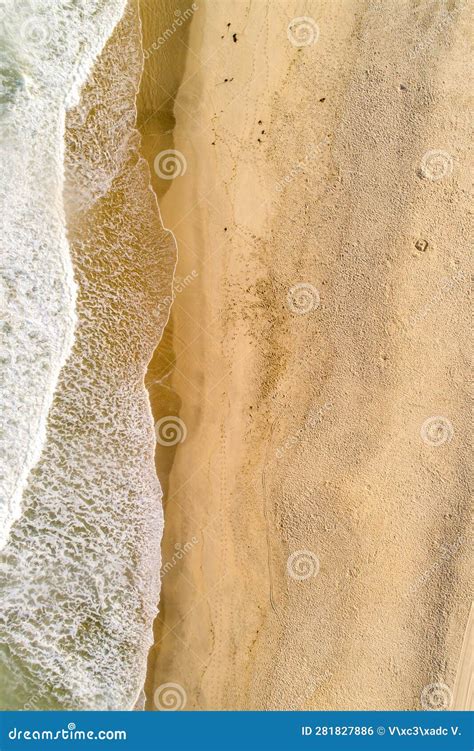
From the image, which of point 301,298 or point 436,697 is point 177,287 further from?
point 436,697

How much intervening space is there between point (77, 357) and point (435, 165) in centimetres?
302

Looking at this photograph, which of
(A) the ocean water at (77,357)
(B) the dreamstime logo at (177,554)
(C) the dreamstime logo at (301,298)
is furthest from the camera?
(C) the dreamstime logo at (301,298)

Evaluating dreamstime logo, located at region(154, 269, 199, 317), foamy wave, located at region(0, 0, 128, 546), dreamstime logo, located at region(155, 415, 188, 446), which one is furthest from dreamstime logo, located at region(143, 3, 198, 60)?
dreamstime logo, located at region(155, 415, 188, 446)

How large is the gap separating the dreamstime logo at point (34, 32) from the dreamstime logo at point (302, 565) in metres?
4.09

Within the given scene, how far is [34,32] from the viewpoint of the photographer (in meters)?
3.76

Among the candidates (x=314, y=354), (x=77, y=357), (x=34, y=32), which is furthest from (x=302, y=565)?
(x=34, y=32)

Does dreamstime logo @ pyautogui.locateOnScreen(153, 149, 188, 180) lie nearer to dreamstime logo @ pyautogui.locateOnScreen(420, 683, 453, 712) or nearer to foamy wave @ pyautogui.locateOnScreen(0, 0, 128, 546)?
foamy wave @ pyautogui.locateOnScreen(0, 0, 128, 546)

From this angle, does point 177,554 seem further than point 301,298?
No

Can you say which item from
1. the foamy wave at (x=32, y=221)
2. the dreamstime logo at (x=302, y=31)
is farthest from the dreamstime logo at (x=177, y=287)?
the dreamstime logo at (x=302, y=31)

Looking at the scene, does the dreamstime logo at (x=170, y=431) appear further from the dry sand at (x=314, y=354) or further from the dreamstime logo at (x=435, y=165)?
the dreamstime logo at (x=435, y=165)

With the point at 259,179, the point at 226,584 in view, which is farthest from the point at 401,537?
the point at 259,179

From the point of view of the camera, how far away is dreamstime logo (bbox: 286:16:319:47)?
3908mm

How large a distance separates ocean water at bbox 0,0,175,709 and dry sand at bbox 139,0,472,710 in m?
0.19

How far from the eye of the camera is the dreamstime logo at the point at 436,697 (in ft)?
13.0
